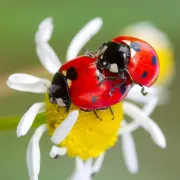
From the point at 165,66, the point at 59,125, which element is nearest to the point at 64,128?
the point at 59,125

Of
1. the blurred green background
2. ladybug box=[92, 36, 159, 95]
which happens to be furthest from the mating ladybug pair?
the blurred green background

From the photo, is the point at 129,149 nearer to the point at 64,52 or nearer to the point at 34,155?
the point at 34,155

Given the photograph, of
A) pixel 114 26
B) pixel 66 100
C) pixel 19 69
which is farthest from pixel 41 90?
pixel 114 26

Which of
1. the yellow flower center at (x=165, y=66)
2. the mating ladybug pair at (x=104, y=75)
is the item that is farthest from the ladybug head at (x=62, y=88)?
the yellow flower center at (x=165, y=66)

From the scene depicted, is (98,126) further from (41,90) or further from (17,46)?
(17,46)

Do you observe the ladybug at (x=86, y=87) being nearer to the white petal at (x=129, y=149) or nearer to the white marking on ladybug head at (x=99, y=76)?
the white marking on ladybug head at (x=99, y=76)

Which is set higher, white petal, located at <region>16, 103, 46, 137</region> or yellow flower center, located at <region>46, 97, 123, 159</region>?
white petal, located at <region>16, 103, 46, 137</region>

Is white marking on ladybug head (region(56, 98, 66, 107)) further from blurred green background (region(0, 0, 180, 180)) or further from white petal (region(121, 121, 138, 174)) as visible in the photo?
blurred green background (region(0, 0, 180, 180))
